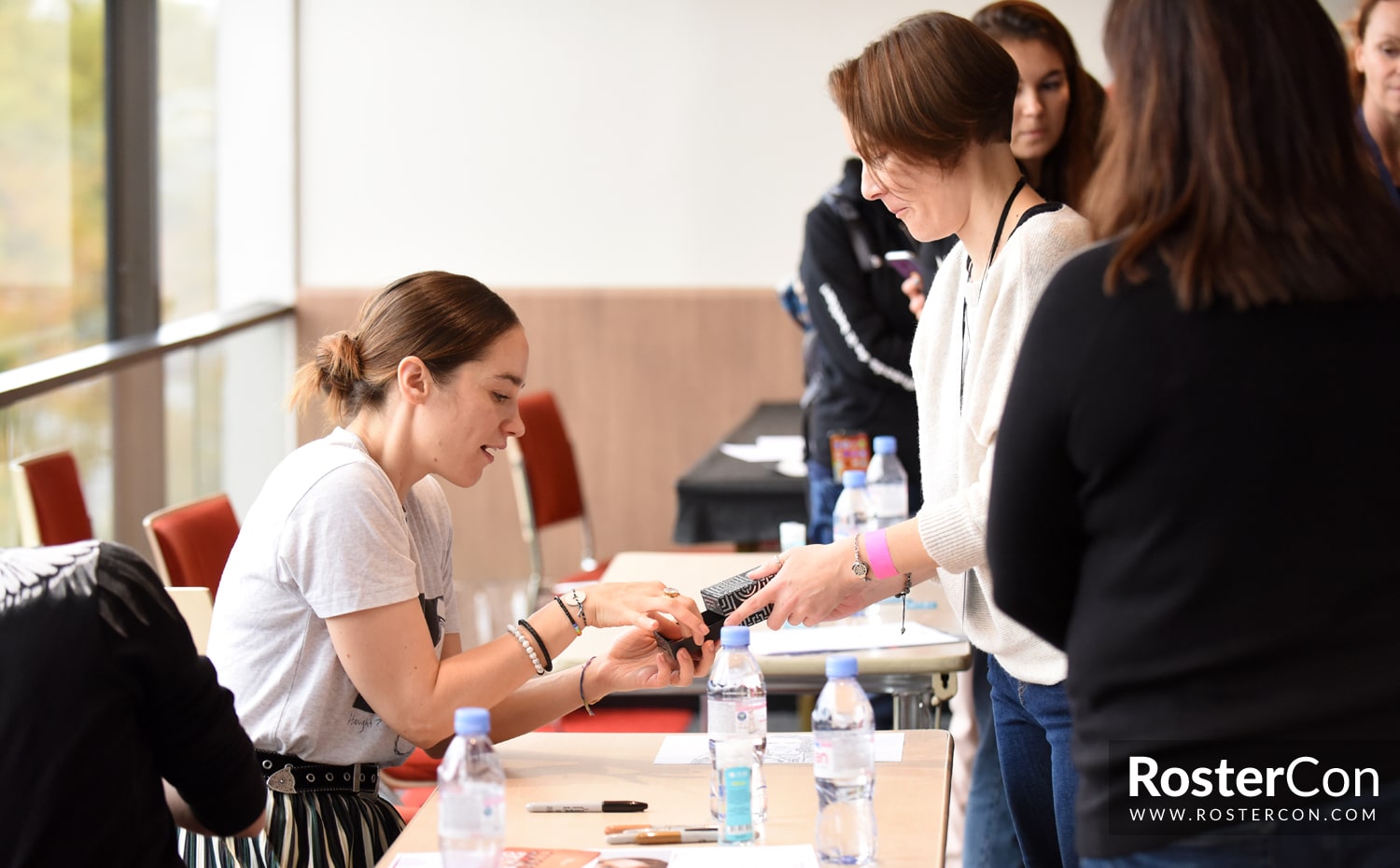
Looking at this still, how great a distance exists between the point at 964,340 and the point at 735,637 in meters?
0.53

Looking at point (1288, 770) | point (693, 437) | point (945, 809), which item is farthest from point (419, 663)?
point (693, 437)

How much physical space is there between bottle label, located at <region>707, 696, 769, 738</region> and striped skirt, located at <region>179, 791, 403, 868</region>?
49 centimetres

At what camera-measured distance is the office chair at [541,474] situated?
4.61 meters

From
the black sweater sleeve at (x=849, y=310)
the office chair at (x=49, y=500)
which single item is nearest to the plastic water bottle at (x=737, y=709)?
the office chair at (x=49, y=500)

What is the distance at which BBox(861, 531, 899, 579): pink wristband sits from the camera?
1.83 meters

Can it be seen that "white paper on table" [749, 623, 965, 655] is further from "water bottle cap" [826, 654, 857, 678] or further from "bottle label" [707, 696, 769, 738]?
"water bottle cap" [826, 654, 857, 678]

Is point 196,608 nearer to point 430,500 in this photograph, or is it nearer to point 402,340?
point 430,500

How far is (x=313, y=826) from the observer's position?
6.06 ft

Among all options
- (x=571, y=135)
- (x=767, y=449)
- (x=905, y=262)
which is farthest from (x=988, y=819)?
(x=571, y=135)

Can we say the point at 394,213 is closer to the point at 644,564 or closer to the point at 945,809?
the point at 644,564

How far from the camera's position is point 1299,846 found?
1.20 m

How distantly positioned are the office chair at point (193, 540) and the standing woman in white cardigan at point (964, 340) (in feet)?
3.76

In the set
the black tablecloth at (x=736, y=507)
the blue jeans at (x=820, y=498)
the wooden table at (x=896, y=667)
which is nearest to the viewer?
the wooden table at (x=896, y=667)

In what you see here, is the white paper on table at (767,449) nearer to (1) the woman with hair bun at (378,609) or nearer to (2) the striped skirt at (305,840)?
(1) the woman with hair bun at (378,609)
